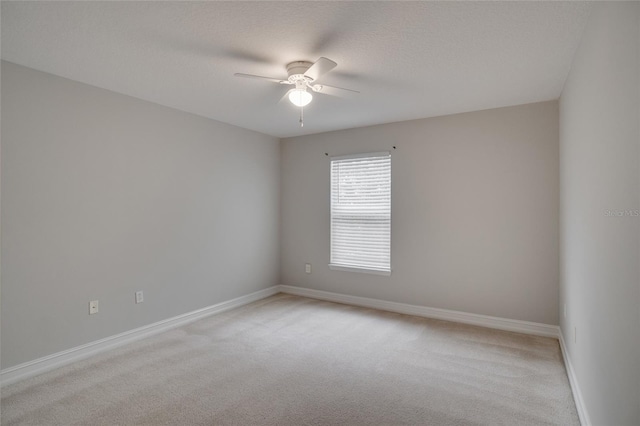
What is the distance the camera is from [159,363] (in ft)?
9.67

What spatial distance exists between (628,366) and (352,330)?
2.68 meters

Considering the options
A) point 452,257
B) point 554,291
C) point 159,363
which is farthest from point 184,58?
point 554,291

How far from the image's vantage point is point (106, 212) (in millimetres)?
3252

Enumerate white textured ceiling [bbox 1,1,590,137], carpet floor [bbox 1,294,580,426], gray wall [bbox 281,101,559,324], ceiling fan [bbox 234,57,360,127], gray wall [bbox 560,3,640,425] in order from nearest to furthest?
gray wall [bbox 560,3,640,425], white textured ceiling [bbox 1,1,590,137], carpet floor [bbox 1,294,580,426], ceiling fan [bbox 234,57,360,127], gray wall [bbox 281,101,559,324]

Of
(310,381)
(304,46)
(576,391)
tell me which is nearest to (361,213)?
(310,381)

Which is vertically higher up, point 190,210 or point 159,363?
point 190,210

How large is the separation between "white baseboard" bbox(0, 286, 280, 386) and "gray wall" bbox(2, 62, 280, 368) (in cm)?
6

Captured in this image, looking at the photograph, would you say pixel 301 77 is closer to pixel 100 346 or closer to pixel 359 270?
pixel 359 270

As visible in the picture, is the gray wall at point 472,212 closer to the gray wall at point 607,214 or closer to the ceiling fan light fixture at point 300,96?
the gray wall at point 607,214

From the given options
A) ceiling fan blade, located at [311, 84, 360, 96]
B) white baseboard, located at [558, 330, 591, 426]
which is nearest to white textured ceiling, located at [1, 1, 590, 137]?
ceiling fan blade, located at [311, 84, 360, 96]

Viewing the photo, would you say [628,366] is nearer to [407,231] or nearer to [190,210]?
[407,231]

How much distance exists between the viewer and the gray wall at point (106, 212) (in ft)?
8.80

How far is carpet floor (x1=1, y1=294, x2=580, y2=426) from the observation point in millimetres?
2207

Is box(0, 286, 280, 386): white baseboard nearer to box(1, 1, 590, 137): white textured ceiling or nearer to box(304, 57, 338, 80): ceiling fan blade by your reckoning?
box(1, 1, 590, 137): white textured ceiling
